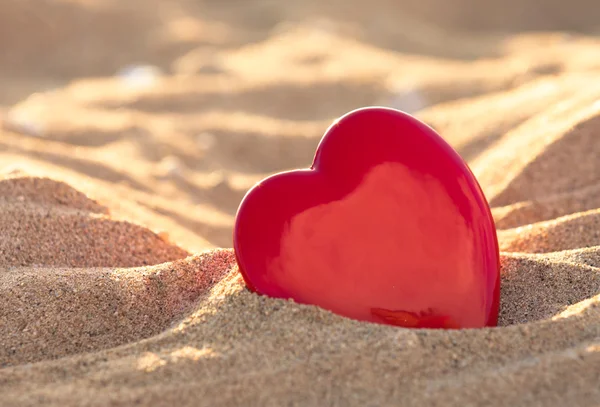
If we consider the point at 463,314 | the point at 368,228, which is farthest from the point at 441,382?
the point at 368,228

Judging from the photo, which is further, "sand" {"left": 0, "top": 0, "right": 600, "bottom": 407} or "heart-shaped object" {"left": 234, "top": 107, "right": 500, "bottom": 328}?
"heart-shaped object" {"left": 234, "top": 107, "right": 500, "bottom": 328}

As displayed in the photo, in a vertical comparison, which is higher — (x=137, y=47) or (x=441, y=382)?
(x=137, y=47)

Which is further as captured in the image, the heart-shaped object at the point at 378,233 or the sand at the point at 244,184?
the heart-shaped object at the point at 378,233

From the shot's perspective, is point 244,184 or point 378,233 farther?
point 244,184

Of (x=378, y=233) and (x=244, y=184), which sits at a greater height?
(x=378, y=233)

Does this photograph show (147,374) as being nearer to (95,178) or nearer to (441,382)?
(441,382)
